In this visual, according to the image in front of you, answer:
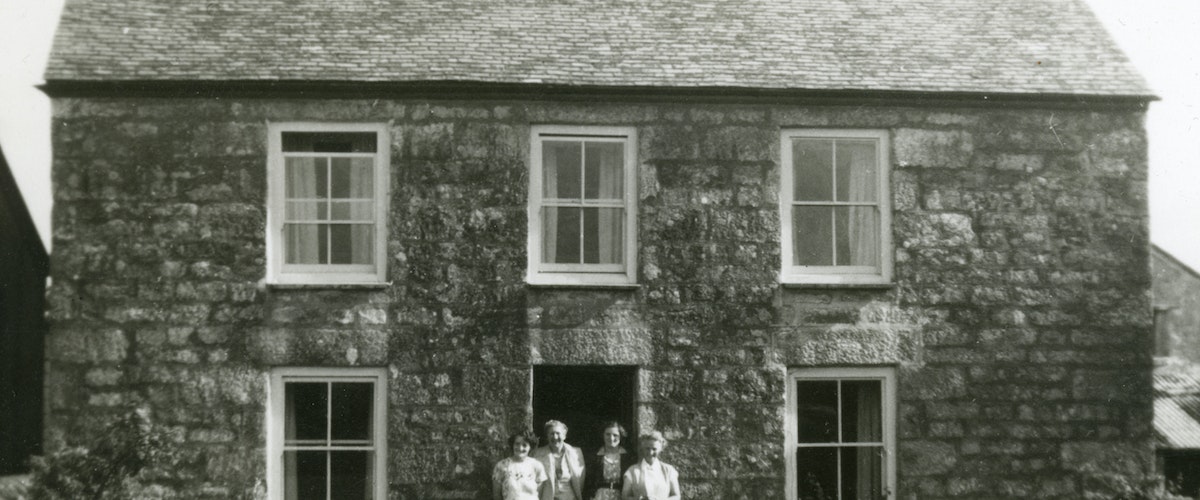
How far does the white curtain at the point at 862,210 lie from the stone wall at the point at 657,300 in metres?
0.26

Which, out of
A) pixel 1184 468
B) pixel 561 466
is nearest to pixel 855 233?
pixel 561 466

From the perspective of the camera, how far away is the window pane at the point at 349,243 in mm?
10406

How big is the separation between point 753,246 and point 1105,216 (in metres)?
3.37

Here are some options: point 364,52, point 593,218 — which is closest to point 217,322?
point 364,52

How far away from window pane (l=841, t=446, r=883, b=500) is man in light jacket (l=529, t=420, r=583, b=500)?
2582 mm

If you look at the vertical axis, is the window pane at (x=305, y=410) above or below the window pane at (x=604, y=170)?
below

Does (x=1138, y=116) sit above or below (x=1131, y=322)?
above

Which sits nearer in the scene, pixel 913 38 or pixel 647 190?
pixel 647 190

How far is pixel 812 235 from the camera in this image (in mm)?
10695

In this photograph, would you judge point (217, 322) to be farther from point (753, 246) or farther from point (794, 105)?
point (794, 105)

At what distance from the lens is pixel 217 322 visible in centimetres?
1001

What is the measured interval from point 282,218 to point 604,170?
299cm

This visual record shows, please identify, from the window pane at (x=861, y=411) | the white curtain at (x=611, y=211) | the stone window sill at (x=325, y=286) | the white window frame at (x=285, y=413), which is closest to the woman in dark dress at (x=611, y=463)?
the white curtain at (x=611, y=211)

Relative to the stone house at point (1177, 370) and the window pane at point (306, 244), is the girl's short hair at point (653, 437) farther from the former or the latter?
the stone house at point (1177, 370)
